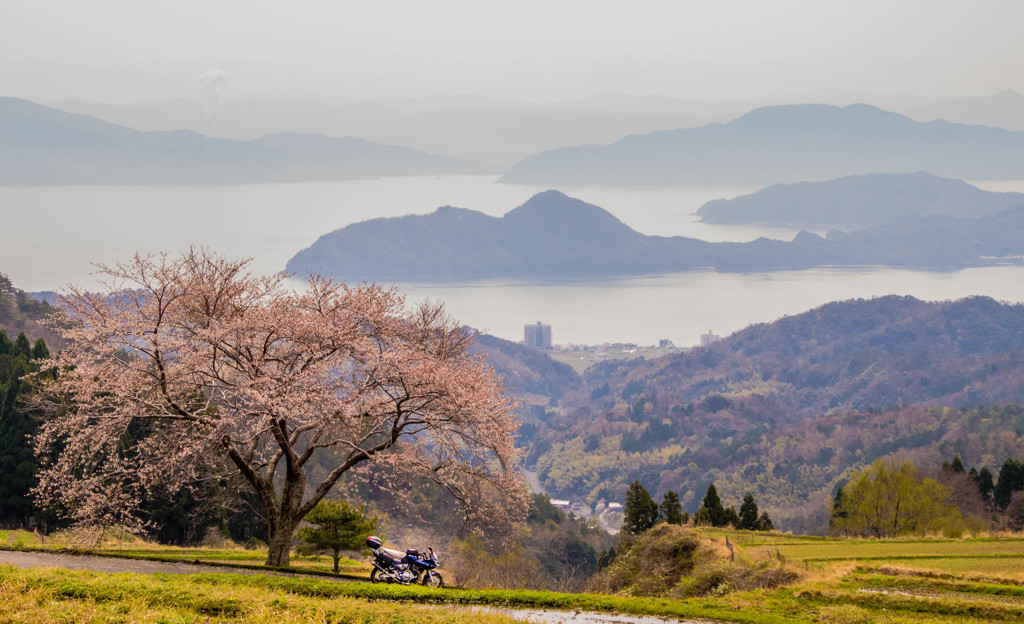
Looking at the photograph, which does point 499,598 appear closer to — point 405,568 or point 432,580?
point 432,580

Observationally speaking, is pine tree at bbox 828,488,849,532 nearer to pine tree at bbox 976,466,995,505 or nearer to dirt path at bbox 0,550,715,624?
pine tree at bbox 976,466,995,505

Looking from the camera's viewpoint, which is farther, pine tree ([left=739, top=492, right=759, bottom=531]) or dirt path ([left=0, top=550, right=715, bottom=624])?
pine tree ([left=739, top=492, right=759, bottom=531])

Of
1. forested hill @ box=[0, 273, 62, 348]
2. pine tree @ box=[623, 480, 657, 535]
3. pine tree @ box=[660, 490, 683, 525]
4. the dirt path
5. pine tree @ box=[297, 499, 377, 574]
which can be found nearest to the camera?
the dirt path

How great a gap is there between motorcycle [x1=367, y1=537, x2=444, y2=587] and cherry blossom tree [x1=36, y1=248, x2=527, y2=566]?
1652 millimetres

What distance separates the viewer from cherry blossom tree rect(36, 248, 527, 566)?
16.1 m

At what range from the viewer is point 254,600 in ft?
38.0

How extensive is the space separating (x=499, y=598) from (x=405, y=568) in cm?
235

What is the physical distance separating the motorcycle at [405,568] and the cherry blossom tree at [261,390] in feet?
5.42

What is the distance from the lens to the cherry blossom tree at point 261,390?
1614cm

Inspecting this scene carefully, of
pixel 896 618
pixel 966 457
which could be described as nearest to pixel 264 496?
pixel 896 618

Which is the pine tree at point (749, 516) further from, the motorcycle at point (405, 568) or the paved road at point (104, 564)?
the paved road at point (104, 564)

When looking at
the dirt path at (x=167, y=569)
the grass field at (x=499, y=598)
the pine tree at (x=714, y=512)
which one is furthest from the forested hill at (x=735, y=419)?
the dirt path at (x=167, y=569)

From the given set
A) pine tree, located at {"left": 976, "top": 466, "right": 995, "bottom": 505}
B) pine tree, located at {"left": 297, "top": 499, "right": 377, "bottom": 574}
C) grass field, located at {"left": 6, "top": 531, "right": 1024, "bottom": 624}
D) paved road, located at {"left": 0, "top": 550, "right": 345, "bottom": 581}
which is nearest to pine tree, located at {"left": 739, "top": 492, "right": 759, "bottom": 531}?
pine tree, located at {"left": 976, "top": 466, "right": 995, "bottom": 505}

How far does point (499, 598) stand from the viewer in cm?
1403
